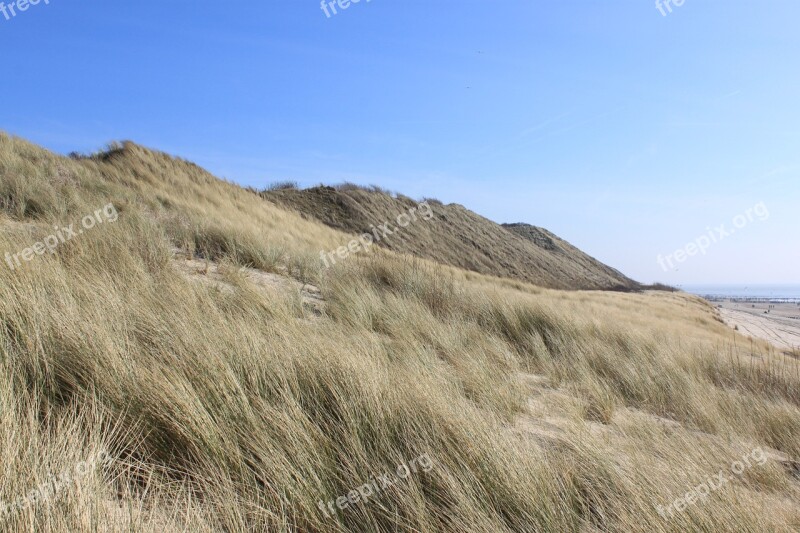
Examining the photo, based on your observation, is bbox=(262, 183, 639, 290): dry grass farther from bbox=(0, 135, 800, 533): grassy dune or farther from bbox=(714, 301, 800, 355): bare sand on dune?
bbox=(0, 135, 800, 533): grassy dune

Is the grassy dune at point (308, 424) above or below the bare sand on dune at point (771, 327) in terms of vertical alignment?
above

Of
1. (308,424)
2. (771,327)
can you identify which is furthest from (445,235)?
(308,424)

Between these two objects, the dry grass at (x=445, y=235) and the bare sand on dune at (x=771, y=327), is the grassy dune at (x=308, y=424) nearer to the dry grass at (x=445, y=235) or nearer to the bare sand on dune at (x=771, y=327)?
the bare sand on dune at (x=771, y=327)

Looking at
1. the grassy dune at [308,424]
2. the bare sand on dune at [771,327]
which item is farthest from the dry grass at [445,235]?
the grassy dune at [308,424]

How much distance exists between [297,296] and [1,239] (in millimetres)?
2370

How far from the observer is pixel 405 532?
66.1 inches

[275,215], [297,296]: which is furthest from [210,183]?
[297,296]

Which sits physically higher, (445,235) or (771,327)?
(445,235)

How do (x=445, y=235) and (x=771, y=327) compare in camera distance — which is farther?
(x=445, y=235)

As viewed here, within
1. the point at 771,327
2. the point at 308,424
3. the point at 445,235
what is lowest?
the point at 771,327

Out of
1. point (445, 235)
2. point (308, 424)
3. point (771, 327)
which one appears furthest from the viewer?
point (445, 235)

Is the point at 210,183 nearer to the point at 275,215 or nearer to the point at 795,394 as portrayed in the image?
the point at 275,215

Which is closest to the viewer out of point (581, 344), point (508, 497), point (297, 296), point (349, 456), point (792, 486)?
point (508, 497)

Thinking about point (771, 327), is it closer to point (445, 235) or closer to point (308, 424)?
point (445, 235)
